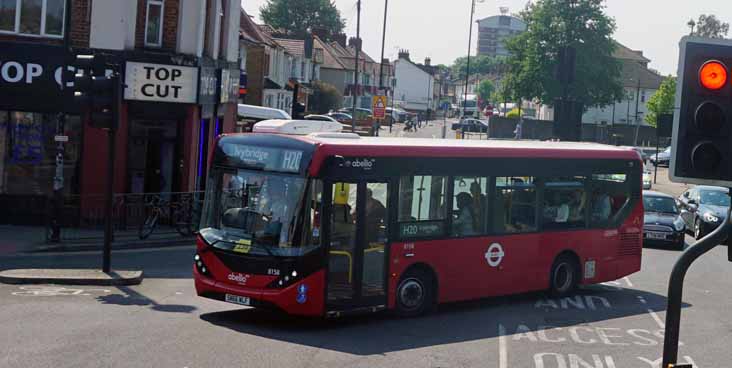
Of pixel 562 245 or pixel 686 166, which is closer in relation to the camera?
pixel 686 166

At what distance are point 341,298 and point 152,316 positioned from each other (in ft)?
8.39

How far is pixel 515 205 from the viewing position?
17047 millimetres

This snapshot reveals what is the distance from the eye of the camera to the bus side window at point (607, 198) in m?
18.7

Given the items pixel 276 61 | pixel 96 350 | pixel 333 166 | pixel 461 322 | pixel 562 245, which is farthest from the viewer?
pixel 276 61

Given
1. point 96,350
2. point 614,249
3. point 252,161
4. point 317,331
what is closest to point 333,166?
point 252,161

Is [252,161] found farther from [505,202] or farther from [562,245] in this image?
[562,245]

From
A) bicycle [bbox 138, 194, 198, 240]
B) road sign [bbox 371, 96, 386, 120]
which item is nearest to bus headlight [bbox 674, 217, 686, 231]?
bicycle [bbox 138, 194, 198, 240]

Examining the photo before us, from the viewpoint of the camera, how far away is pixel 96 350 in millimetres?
11867

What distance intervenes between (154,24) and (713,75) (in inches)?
849

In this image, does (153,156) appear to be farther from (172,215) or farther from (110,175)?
(110,175)

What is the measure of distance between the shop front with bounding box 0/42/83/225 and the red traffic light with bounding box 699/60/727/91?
2069cm

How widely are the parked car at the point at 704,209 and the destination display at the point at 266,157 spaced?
18734 millimetres

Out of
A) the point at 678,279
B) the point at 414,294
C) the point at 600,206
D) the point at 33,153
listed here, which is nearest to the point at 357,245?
the point at 414,294

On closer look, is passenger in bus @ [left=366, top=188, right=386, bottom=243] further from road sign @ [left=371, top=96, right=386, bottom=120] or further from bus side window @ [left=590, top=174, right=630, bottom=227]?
road sign @ [left=371, top=96, right=386, bottom=120]
